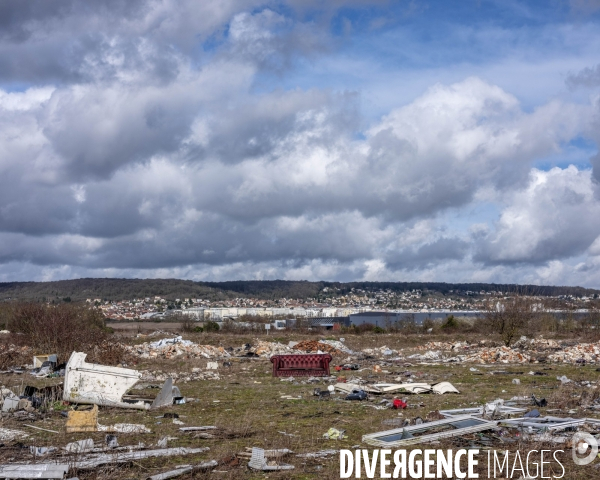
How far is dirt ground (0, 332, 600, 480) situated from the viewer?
7.13 meters

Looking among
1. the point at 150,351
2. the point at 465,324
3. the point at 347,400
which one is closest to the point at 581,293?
the point at 465,324

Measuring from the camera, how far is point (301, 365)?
63.8 ft

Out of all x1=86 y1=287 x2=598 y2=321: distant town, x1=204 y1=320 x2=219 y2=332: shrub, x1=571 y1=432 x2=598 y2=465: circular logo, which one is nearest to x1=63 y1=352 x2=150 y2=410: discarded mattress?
x1=571 y1=432 x2=598 y2=465: circular logo

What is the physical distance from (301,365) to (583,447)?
1255cm

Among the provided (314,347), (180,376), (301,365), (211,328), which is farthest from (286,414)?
(211,328)

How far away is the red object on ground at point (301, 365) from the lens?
63.1ft

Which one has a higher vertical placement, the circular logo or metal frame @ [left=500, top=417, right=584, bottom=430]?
the circular logo

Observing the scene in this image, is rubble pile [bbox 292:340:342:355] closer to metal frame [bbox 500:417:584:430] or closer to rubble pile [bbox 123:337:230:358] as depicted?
rubble pile [bbox 123:337:230:358]

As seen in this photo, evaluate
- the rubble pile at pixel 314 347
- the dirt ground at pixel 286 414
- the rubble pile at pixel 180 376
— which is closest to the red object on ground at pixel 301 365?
the dirt ground at pixel 286 414

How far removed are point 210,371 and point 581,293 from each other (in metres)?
87.6

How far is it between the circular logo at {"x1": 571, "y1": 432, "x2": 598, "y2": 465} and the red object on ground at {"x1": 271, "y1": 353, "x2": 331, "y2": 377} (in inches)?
460

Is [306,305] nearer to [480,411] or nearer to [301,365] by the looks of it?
[301,365]

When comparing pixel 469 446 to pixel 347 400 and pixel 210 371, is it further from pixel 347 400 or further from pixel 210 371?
pixel 210 371

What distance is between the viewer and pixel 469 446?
7980mm
